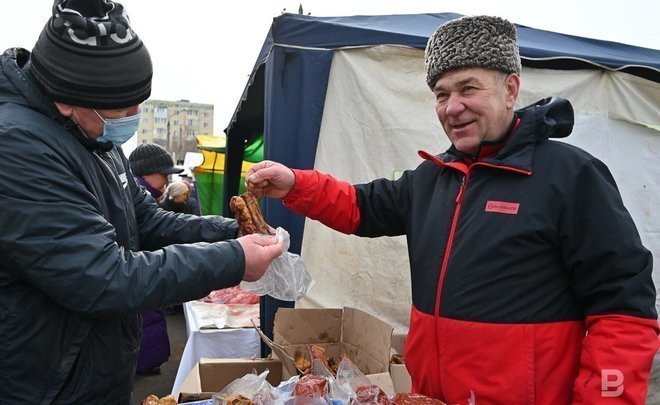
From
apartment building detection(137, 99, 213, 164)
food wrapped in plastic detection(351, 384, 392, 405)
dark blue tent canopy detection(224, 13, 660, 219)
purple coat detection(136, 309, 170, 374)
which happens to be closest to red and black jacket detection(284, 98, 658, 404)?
food wrapped in plastic detection(351, 384, 392, 405)

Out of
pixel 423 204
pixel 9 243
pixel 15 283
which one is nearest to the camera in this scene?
pixel 9 243

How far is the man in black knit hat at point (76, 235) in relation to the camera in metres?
1.37

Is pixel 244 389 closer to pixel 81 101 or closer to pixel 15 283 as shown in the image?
pixel 15 283

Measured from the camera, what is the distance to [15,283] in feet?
4.82

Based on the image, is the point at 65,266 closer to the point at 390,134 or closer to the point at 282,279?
the point at 282,279

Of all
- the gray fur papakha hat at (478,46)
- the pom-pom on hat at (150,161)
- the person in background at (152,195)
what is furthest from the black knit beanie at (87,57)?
the pom-pom on hat at (150,161)

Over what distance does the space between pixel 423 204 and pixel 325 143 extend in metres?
1.66

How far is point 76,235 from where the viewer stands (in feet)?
4.55

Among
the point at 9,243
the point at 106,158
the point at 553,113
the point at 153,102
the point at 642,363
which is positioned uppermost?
the point at 553,113

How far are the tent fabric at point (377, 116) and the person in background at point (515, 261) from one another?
1.53 metres

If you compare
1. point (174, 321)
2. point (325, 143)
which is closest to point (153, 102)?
point (174, 321)

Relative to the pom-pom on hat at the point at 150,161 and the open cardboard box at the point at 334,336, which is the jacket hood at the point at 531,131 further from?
the pom-pom on hat at the point at 150,161

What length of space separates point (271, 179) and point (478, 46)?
3.50ft
